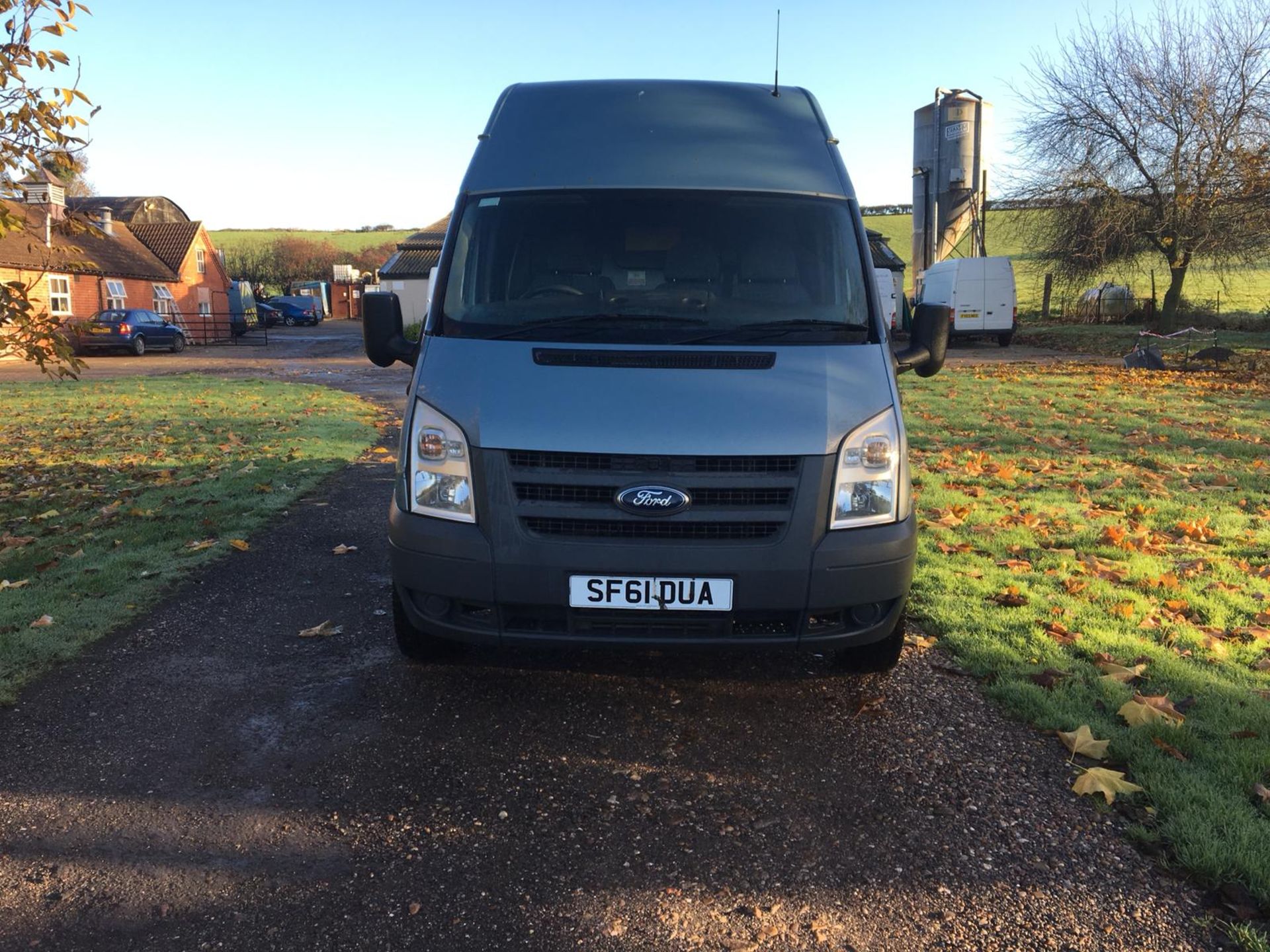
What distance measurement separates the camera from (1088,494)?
24.9 feet

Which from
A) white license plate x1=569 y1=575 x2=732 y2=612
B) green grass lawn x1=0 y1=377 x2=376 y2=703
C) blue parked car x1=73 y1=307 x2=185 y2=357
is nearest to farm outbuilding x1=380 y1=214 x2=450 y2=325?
blue parked car x1=73 y1=307 x2=185 y2=357

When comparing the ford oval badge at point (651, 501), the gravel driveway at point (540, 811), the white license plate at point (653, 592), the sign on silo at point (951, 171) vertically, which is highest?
the sign on silo at point (951, 171)

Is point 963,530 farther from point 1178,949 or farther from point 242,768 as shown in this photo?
point 242,768

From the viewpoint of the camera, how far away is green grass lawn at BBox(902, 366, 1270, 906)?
312cm

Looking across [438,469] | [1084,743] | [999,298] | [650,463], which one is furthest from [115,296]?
[1084,743]

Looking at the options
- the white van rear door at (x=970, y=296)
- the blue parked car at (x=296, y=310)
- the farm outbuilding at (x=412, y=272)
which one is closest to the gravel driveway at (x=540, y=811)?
the white van rear door at (x=970, y=296)

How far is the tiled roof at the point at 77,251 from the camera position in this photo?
595cm

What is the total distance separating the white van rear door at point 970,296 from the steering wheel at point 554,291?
2673 centimetres

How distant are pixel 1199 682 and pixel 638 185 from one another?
3.30 meters

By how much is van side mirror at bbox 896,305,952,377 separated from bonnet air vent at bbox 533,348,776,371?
0.96 meters

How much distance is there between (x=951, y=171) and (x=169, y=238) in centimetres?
3966

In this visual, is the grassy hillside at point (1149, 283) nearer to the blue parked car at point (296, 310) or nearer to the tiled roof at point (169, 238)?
the tiled roof at point (169, 238)

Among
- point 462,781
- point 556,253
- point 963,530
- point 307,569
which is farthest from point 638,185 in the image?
point 963,530

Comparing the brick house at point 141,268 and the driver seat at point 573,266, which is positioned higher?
the brick house at point 141,268
